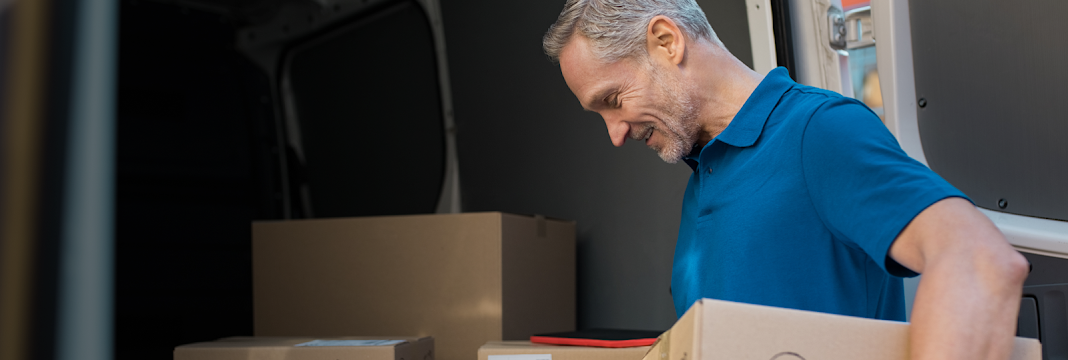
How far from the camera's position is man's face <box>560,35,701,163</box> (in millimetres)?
1185

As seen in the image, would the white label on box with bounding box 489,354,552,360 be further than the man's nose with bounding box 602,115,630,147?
Yes

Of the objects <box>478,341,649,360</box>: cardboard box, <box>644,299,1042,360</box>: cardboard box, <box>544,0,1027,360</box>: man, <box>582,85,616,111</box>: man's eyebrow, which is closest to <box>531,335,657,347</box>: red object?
<box>478,341,649,360</box>: cardboard box

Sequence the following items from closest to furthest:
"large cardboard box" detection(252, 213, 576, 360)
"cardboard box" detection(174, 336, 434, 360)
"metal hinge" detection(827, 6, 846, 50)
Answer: "cardboard box" detection(174, 336, 434, 360) → "metal hinge" detection(827, 6, 846, 50) → "large cardboard box" detection(252, 213, 576, 360)

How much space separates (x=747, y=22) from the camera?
175cm

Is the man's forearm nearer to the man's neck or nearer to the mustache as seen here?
the man's neck

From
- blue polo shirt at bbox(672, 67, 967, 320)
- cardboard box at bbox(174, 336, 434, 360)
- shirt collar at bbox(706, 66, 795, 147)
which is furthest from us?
cardboard box at bbox(174, 336, 434, 360)

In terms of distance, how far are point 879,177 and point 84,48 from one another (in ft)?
2.46

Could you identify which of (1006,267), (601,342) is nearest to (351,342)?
(601,342)

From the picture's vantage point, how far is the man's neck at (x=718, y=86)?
1.17m

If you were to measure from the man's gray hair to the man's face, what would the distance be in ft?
0.06

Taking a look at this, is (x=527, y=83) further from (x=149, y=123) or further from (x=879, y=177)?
(x=879, y=177)

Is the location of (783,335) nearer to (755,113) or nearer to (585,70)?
(755,113)

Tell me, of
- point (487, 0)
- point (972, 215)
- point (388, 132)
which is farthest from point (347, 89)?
point (972, 215)

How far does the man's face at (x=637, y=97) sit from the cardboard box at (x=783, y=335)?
506 mm
